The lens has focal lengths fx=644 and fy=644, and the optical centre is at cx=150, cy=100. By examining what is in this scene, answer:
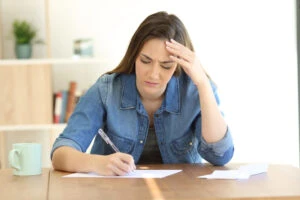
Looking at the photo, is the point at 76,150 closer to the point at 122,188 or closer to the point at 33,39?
the point at 122,188

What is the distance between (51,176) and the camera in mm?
1968

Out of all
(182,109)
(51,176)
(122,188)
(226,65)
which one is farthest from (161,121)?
(226,65)

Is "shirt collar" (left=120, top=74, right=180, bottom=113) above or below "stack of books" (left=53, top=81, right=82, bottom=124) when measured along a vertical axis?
above

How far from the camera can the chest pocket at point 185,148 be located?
2.30m

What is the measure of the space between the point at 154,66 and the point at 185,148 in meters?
0.34

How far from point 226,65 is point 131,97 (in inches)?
87.0

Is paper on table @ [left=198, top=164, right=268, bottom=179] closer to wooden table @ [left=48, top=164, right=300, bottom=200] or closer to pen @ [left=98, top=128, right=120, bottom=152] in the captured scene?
wooden table @ [left=48, top=164, right=300, bottom=200]

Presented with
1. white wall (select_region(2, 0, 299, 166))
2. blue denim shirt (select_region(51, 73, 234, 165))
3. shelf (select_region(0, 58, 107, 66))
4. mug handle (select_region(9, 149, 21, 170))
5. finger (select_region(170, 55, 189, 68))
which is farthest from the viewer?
white wall (select_region(2, 0, 299, 166))

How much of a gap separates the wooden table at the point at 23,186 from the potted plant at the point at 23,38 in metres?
2.09

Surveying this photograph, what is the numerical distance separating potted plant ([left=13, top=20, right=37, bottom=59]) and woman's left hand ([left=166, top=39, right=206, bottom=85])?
2.13 m

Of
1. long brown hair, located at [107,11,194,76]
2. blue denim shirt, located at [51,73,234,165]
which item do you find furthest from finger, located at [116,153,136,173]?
long brown hair, located at [107,11,194,76]

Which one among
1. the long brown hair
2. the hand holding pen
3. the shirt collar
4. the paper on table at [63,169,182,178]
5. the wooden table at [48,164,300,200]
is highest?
the long brown hair

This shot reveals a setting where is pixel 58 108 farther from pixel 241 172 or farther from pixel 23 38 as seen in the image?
pixel 241 172

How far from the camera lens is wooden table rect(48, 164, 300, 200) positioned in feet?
5.09
